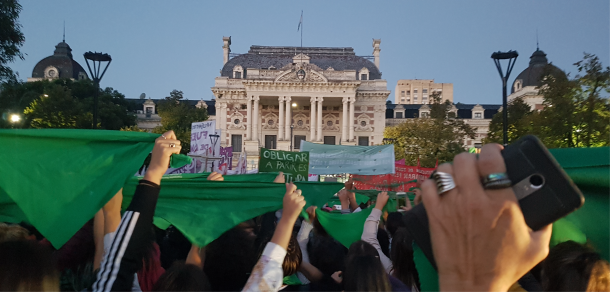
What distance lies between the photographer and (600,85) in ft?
44.3

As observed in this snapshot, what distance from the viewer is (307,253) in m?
4.13

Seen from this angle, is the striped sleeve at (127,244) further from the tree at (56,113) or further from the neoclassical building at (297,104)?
the neoclassical building at (297,104)

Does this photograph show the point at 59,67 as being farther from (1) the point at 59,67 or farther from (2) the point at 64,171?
(2) the point at 64,171

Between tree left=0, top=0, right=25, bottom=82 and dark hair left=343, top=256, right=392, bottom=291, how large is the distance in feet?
53.8

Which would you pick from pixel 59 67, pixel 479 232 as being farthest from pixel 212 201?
pixel 59 67

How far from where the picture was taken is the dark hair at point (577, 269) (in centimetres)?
206

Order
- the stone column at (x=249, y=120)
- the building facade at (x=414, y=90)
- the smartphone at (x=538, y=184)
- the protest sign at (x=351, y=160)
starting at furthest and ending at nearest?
the building facade at (x=414, y=90) < the stone column at (x=249, y=120) < the protest sign at (x=351, y=160) < the smartphone at (x=538, y=184)

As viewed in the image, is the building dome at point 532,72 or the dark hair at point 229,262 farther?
the building dome at point 532,72

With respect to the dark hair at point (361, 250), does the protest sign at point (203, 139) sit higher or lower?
higher

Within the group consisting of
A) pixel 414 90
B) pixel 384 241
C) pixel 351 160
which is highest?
pixel 414 90

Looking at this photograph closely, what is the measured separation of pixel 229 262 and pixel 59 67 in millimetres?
65481

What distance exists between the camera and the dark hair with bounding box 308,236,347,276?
401 centimetres

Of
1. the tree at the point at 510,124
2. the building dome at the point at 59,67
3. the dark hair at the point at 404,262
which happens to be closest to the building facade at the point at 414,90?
the building dome at the point at 59,67

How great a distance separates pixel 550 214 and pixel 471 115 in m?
61.7
